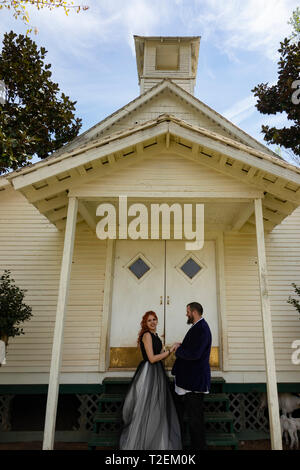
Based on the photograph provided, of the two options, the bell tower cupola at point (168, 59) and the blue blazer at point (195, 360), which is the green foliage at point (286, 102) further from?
the blue blazer at point (195, 360)

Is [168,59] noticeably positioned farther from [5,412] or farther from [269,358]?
[5,412]

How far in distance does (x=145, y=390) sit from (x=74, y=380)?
2054mm

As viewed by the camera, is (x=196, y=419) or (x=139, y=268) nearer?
(x=196, y=419)

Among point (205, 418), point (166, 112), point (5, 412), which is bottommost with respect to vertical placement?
point (5, 412)

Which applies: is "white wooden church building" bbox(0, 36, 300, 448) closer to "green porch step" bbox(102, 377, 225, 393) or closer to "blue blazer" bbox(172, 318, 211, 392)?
"green porch step" bbox(102, 377, 225, 393)

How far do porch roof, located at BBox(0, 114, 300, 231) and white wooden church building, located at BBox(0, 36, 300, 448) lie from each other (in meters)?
0.02

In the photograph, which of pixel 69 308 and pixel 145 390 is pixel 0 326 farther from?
pixel 145 390

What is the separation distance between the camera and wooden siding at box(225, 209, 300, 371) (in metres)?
5.57

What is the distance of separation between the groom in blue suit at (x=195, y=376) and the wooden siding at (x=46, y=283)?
2.22 meters

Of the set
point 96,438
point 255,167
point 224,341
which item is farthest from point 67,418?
point 255,167

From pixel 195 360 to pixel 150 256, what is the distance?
2755 mm

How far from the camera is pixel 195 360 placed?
3760mm

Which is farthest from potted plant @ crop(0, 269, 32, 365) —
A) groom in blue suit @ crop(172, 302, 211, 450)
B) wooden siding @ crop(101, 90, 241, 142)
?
wooden siding @ crop(101, 90, 241, 142)

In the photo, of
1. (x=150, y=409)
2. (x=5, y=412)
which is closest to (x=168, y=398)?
(x=150, y=409)
